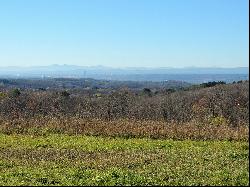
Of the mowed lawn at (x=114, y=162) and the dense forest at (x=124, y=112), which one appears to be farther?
the dense forest at (x=124, y=112)

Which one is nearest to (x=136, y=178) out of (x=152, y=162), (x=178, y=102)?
(x=152, y=162)

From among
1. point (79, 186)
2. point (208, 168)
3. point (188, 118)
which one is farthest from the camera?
point (188, 118)

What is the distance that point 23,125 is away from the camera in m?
25.4

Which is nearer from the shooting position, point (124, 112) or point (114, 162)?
point (114, 162)

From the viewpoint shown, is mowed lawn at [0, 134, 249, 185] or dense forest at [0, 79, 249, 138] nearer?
mowed lawn at [0, 134, 249, 185]

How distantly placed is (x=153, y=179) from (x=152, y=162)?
3.69 m

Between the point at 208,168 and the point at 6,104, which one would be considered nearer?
the point at 208,168

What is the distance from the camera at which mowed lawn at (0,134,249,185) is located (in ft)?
34.1

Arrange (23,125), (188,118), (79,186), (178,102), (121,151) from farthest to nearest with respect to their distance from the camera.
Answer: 1. (178,102)
2. (188,118)
3. (23,125)
4. (121,151)
5. (79,186)

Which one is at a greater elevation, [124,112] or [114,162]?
[114,162]

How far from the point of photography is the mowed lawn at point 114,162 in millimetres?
10391

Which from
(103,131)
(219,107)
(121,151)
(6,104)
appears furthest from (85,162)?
(6,104)

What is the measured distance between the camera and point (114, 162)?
14203mm

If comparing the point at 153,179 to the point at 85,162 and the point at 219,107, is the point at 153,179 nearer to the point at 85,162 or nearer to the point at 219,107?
the point at 85,162
